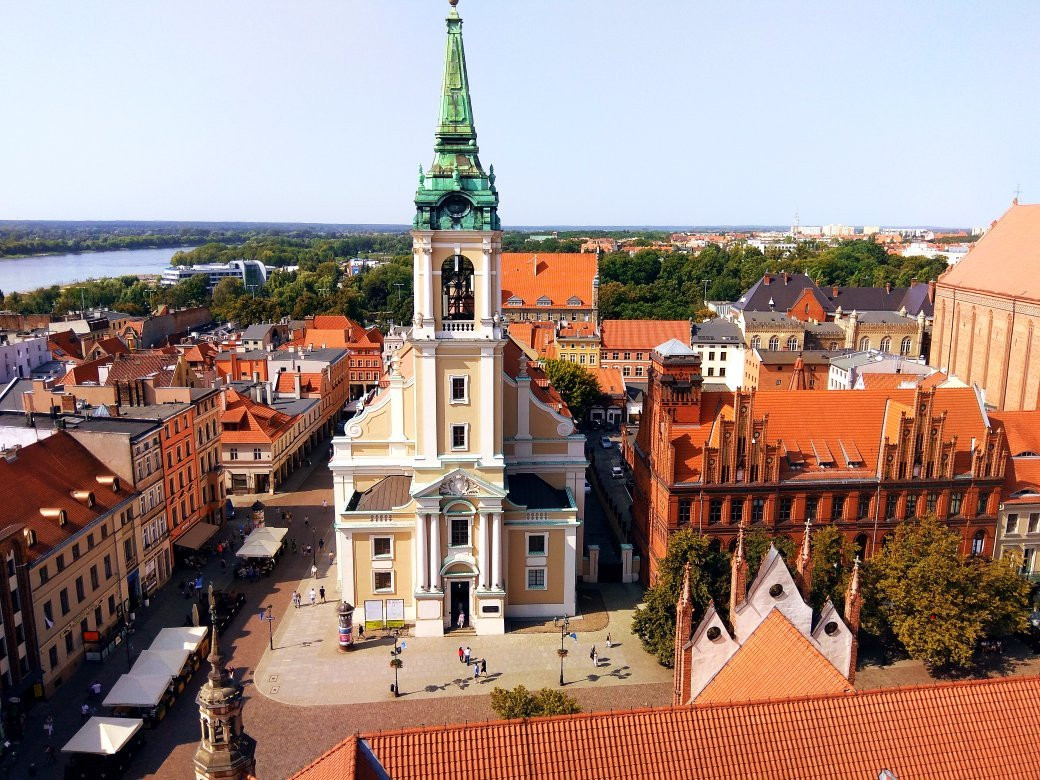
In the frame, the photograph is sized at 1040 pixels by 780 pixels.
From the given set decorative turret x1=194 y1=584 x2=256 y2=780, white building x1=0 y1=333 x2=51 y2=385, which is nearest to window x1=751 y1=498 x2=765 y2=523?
decorative turret x1=194 y1=584 x2=256 y2=780

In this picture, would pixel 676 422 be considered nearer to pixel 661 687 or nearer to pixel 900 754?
pixel 661 687

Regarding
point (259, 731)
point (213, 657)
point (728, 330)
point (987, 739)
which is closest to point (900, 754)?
point (987, 739)

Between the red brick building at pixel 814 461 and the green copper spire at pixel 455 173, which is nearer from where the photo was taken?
the green copper spire at pixel 455 173

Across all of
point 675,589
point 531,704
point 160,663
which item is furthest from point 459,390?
point 531,704

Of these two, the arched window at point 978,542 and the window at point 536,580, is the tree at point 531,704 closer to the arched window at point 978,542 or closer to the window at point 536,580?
the window at point 536,580

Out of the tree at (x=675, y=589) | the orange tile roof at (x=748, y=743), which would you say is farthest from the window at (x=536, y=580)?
the orange tile roof at (x=748, y=743)

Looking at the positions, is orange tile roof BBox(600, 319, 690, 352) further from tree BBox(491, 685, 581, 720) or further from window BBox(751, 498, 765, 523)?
tree BBox(491, 685, 581, 720)
